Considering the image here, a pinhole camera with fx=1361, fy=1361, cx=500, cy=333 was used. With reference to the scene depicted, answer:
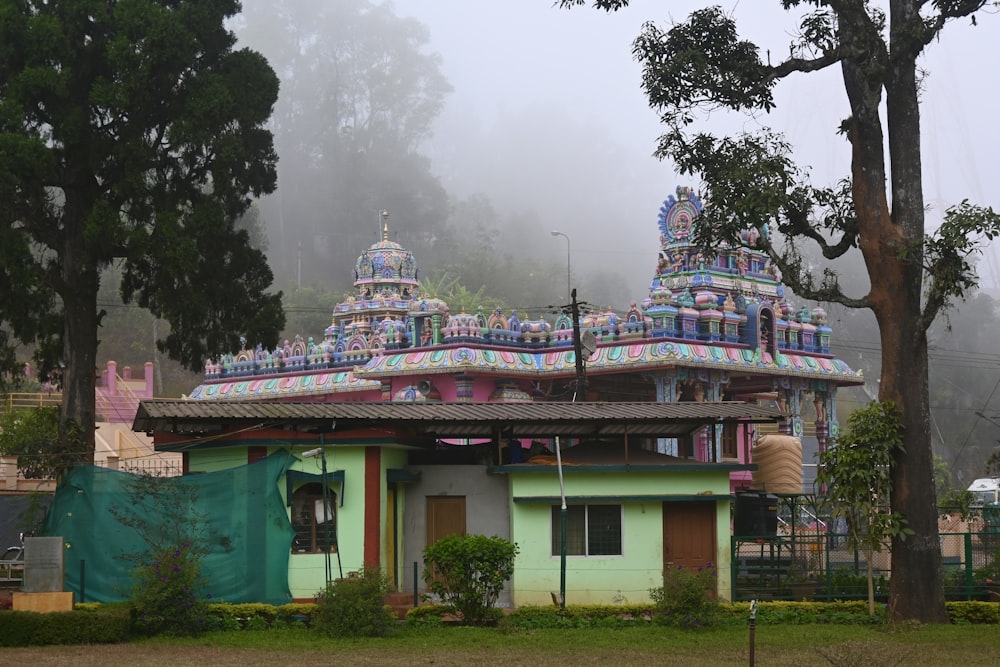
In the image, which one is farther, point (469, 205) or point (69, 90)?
point (469, 205)

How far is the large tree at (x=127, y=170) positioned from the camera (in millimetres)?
30188

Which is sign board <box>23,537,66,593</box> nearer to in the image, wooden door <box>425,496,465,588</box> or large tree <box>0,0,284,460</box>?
wooden door <box>425,496,465,588</box>

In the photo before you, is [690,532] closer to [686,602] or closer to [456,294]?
[686,602]

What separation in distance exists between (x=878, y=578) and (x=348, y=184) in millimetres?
110220

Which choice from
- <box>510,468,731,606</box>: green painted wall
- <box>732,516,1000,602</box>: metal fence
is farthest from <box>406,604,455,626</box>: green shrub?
<box>732,516,1000,602</box>: metal fence

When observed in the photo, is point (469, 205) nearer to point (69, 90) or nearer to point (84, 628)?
point (69, 90)

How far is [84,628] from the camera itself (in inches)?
849

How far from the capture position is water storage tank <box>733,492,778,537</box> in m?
30.1

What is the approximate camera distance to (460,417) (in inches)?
1041

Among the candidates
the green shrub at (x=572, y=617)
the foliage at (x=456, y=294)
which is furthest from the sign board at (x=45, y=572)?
the foliage at (x=456, y=294)

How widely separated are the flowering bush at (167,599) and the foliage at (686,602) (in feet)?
26.1

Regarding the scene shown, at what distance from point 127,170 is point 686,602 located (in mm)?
15986

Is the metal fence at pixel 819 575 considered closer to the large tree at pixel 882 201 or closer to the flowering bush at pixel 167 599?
the large tree at pixel 882 201

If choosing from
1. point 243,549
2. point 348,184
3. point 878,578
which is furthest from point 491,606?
point 348,184
